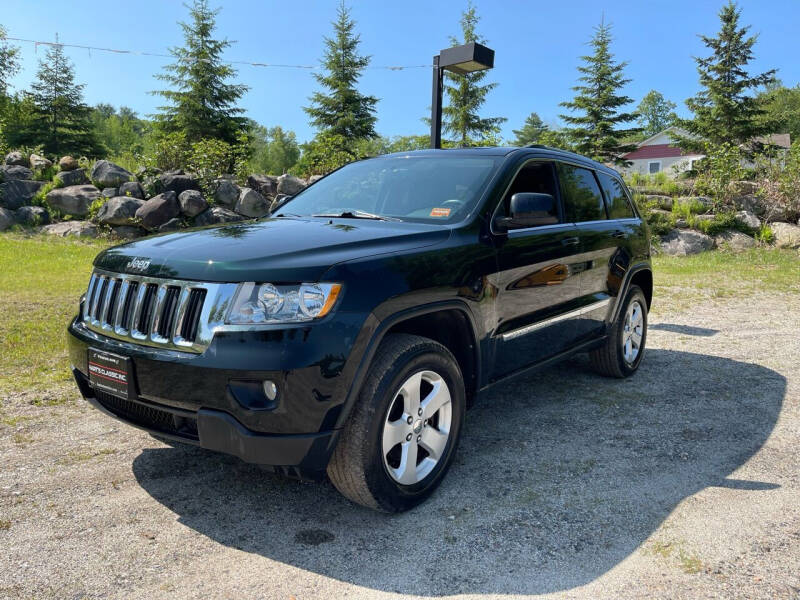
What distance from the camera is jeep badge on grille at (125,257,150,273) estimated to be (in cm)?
291

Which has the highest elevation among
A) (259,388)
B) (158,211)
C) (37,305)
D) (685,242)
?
(158,211)

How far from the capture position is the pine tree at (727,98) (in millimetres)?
32094

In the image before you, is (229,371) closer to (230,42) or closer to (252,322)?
(252,322)

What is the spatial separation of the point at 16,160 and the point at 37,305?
12106 millimetres

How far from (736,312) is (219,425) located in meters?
8.48

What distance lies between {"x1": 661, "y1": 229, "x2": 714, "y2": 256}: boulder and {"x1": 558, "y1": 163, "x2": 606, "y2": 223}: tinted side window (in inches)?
492

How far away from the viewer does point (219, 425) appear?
258cm

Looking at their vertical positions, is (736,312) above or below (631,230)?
below

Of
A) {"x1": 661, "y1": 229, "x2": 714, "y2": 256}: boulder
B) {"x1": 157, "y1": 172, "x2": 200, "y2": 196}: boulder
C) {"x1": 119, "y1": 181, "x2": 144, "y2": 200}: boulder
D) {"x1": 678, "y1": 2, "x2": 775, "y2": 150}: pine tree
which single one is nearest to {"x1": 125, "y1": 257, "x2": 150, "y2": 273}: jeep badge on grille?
{"x1": 157, "y1": 172, "x2": 200, "y2": 196}: boulder

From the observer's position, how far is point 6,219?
14.6 meters

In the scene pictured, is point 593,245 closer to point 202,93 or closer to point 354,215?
point 354,215

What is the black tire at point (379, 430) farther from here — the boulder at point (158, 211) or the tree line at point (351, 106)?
the tree line at point (351, 106)

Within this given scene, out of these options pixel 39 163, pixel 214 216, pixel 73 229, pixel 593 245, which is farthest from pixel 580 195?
pixel 39 163

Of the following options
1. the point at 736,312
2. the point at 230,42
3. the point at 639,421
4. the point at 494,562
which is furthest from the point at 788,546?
the point at 230,42
